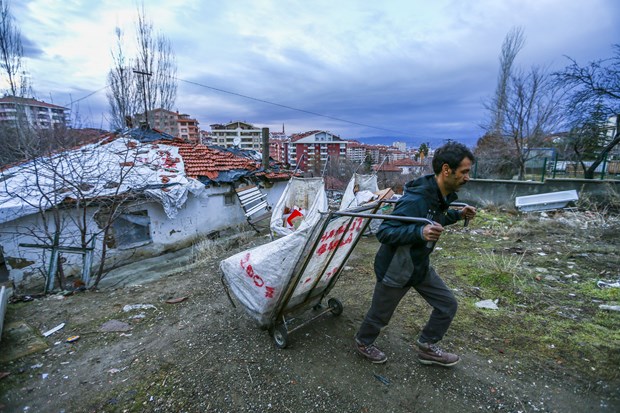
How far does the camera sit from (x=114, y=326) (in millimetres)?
2975

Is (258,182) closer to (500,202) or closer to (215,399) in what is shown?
(500,202)

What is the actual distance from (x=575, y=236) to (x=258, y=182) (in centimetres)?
948

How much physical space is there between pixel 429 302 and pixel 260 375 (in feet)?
4.49

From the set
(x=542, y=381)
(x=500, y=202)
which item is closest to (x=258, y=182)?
(x=500, y=202)

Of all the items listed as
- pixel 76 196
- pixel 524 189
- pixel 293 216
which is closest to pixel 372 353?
pixel 293 216

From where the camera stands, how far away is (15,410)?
196cm

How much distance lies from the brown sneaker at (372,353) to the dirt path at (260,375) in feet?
0.20

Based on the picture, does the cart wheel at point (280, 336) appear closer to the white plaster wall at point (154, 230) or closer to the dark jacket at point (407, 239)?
the dark jacket at point (407, 239)

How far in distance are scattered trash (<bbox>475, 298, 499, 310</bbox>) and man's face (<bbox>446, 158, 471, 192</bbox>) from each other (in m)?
1.98

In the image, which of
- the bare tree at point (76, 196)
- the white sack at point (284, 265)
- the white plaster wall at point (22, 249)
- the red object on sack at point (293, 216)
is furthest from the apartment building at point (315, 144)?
the white sack at point (284, 265)

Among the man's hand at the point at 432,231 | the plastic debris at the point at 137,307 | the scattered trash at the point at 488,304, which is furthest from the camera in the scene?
the plastic debris at the point at 137,307

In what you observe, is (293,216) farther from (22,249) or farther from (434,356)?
(22,249)

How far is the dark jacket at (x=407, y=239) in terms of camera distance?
5.97 feet

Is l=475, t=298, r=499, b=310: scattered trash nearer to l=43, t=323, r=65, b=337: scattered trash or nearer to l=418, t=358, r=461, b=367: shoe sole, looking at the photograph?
l=418, t=358, r=461, b=367: shoe sole
